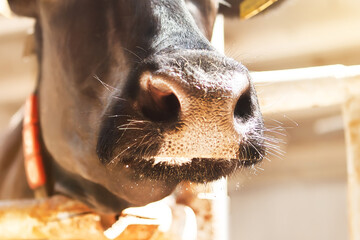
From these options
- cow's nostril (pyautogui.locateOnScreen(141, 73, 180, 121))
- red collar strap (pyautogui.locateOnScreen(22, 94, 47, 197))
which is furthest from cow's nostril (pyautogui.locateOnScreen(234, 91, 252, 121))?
red collar strap (pyautogui.locateOnScreen(22, 94, 47, 197))

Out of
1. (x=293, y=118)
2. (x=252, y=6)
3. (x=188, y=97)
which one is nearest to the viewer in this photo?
(x=188, y=97)

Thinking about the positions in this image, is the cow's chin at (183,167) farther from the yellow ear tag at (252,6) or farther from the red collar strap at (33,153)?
the red collar strap at (33,153)

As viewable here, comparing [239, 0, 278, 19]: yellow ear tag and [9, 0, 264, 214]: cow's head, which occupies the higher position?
[239, 0, 278, 19]: yellow ear tag

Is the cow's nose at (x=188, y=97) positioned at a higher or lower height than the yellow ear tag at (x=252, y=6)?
lower

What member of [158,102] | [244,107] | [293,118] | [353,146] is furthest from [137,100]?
[293,118]

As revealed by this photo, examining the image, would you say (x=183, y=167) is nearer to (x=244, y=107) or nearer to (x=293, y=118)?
(x=244, y=107)

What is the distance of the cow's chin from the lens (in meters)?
0.67

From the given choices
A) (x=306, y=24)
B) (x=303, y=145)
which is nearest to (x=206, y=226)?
(x=306, y=24)

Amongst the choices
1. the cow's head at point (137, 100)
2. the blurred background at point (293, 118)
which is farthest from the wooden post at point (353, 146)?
the cow's head at point (137, 100)

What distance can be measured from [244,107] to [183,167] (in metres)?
0.13

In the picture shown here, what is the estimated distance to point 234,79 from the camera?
614 millimetres

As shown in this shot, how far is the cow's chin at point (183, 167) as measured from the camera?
0.67 meters

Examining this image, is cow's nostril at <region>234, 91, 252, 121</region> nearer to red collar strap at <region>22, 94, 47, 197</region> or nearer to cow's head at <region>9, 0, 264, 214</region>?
cow's head at <region>9, 0, 264, 214</region>

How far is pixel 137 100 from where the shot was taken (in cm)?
67
